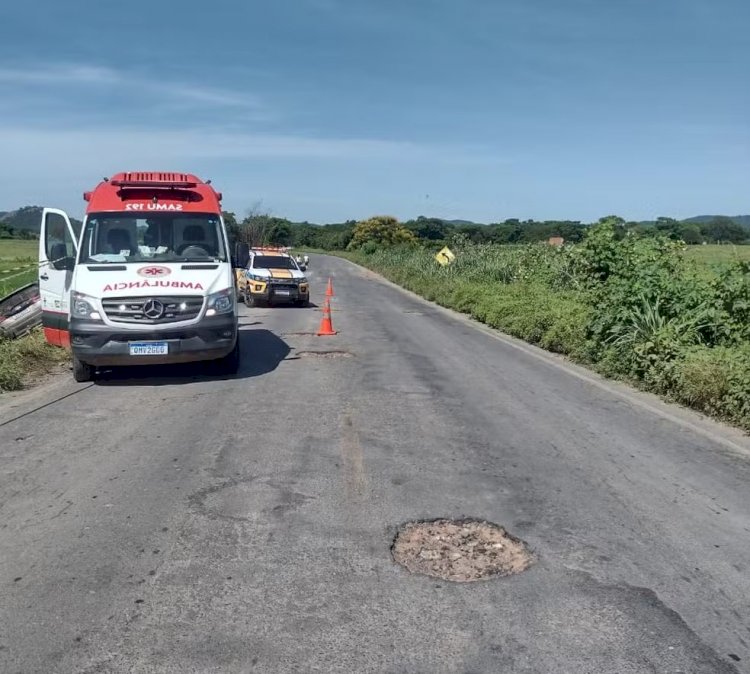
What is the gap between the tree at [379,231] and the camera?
98.2m

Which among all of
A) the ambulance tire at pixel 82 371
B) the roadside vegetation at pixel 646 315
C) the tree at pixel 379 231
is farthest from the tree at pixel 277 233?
the ambulance tire at pixel 82 371

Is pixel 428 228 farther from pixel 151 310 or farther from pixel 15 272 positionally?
pixel 151 310

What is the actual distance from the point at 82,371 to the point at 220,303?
2.01m

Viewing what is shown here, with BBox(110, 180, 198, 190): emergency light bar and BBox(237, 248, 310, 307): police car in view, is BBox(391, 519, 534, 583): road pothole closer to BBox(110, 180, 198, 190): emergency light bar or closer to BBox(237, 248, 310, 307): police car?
BBox(110, 180, 198, 190): emergency light bar

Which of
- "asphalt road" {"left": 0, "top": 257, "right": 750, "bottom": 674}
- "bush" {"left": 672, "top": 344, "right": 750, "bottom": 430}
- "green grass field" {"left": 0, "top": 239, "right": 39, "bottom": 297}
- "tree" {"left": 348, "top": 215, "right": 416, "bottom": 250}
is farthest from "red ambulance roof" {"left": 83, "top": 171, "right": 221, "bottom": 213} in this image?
"tree" {"left": 348, "top": 215, "right": 416, "bottom": 250}

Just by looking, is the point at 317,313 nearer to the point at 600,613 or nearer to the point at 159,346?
the point at 159,346

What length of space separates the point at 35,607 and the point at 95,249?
751cm

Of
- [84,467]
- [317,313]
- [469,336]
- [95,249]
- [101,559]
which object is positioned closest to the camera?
[101,559]

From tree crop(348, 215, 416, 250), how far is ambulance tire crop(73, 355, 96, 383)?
8554 cm

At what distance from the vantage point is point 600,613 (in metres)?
4.05

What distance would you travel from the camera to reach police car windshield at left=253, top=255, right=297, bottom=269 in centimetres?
2552

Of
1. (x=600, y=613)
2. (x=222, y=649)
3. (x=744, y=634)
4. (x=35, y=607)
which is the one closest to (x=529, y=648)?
(x=600, y=613)

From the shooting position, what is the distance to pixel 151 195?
11.3 meters

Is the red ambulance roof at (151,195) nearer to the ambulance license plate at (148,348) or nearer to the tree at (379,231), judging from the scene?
the ambulance license plate at (148,348)
